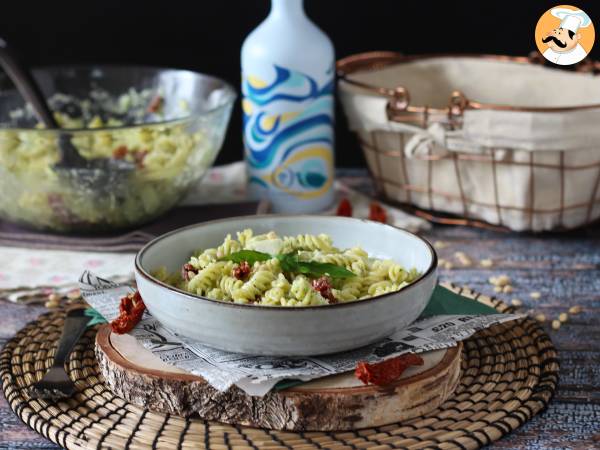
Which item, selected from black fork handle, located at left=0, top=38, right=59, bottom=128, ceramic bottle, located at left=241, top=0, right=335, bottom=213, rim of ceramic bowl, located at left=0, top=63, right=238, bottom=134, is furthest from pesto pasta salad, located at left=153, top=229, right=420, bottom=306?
black fork handle, located at left=0, top=38, right=59, bottom=128

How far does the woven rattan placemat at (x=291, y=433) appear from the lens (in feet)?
3.68

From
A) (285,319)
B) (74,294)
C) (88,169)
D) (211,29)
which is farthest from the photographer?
(211,29)

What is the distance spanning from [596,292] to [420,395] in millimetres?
674

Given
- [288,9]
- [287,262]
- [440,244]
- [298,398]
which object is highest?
[288,9]

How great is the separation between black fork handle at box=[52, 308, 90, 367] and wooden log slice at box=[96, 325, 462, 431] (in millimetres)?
150

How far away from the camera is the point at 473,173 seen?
197 centimetres

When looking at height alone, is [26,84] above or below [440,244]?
above

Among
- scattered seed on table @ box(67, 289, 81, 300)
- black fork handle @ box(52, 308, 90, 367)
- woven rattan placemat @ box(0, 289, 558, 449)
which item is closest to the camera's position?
woven rattan placemat @ box(0, 289, 558, 449)

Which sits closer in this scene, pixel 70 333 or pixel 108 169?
pixel 70 333

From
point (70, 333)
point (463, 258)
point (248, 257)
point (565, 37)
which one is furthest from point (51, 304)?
point (565, 37)

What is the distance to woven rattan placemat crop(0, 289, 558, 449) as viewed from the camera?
1121 millimetres

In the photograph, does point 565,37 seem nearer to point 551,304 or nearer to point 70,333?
point 551,304

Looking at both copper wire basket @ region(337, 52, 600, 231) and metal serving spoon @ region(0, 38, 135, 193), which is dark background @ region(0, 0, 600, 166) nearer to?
copper wire basket @ region(337, 52, 600, 231)

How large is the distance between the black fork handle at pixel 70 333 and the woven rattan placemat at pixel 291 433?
0.02 m
